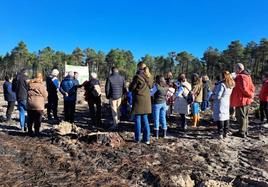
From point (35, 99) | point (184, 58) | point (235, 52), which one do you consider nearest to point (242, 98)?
point (35, 99)

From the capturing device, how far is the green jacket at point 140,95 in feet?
22.6

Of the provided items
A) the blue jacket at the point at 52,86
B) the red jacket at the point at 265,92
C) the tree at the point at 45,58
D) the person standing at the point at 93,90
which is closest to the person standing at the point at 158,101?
the person standing at the point at 93,90

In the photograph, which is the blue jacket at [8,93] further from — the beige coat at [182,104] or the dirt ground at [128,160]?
the beige coat at [182,104]

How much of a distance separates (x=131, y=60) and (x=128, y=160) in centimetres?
8679

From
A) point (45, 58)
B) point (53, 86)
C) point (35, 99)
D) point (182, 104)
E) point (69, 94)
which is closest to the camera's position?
point (35, 99)

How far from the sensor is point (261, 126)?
30.7ft

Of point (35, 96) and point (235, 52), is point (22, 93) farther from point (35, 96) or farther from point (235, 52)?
point (235, 52)

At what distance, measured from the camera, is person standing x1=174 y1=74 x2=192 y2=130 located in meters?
8.66

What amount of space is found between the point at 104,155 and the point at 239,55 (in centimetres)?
6884

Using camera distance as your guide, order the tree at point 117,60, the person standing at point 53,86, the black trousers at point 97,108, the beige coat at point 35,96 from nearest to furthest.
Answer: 1. the beige coat at point 35,96
2. the black trousers at point 97,108
3. the person standing at point 53,86
4. the tree at point 117,60

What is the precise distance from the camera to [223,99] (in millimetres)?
7574

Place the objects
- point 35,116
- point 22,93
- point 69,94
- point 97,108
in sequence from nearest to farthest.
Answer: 1. point 35,116
2. point 22,93
3. point 69,94
4. point 97,108

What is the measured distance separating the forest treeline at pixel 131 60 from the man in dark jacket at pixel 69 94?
62664 millimetres

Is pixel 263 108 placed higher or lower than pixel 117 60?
lower
